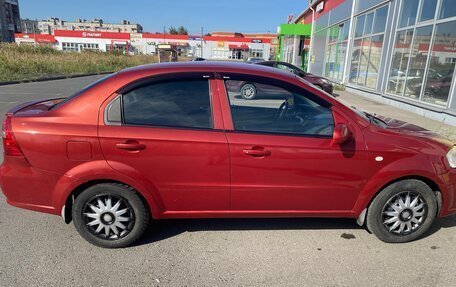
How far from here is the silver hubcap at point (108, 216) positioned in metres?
2.90

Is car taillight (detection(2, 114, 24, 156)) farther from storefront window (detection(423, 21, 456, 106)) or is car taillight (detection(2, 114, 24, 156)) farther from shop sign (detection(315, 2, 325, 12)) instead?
shop sign (detection(315, 2, 325, 12))

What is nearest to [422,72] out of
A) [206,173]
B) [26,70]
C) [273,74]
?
[273,74]

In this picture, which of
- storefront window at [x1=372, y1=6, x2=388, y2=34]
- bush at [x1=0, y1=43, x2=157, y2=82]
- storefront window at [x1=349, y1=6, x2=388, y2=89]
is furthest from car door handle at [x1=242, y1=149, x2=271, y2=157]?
bush at [x1=0, y1=43, x2=157, y2=82]

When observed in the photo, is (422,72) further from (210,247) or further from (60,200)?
(60,200)

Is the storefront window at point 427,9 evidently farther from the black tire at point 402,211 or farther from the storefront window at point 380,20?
the black tire at point 402,211

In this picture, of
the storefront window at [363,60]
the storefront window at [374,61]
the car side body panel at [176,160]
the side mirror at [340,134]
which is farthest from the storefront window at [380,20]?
the side mirror at [340,134]

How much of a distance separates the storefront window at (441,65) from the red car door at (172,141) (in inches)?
344

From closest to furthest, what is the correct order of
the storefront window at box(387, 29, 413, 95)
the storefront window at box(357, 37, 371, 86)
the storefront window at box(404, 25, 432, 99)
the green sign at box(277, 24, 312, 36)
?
the storefront window at box(404, 25, 432, 99) → the storefront window at box(387, 29, 413, 95) → the storefront window at box(357, 37, 371, 86) → the green sign at box(277, 24, 312, 36)

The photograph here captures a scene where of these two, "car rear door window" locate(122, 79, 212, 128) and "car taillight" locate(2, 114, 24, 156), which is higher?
"car rear door window" locate(122, 79, 212, 128)

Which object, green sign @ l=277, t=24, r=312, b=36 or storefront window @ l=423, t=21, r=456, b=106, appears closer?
storefront window @ l=423, t=21, r=456, b=106

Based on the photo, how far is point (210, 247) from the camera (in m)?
3.05

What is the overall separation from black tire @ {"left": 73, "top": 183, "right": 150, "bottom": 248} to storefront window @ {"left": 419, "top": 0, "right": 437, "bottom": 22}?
11.1 metres

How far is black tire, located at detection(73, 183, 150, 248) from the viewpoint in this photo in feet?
9.33

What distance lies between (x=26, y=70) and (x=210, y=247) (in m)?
23.9
